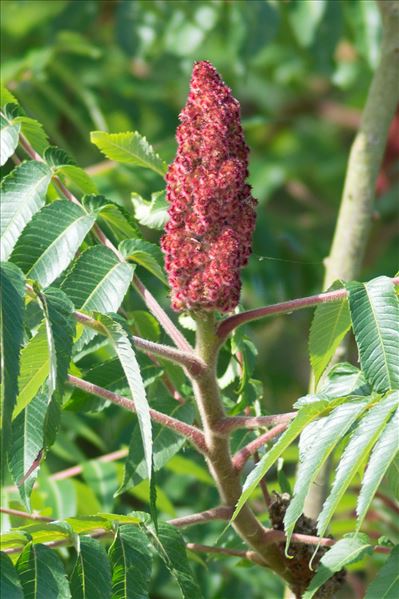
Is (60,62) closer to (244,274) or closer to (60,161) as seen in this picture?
(244,274)

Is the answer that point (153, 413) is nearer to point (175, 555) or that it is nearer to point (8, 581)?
point (175, 555)

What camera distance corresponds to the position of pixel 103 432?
12.5 ft

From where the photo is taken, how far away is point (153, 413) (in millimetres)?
1634

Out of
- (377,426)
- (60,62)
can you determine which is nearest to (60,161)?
(377,426)

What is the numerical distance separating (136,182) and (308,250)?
2.96 ft

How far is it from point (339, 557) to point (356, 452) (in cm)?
24

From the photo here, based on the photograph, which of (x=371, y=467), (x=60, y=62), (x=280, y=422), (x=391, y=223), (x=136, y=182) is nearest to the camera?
(x=371, y=467)

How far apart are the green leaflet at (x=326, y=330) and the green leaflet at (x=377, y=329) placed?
101mm

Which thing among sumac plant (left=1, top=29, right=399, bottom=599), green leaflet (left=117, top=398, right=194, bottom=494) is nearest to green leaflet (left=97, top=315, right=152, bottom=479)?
sumac plant (left=1, top=29, right=399, bottom=599)

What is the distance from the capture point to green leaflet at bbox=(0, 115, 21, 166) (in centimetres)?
178

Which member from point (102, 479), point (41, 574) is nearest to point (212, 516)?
point (41, 574)

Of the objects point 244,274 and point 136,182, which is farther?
point 244,274

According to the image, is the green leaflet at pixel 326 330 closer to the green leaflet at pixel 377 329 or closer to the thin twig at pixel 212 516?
the green leaflet at pixel 377 329

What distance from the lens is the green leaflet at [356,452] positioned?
4.64 feet
